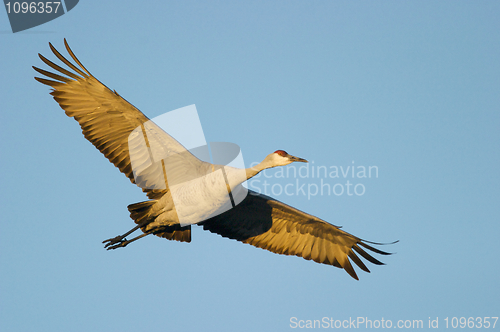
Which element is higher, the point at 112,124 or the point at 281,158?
the point at 112,124

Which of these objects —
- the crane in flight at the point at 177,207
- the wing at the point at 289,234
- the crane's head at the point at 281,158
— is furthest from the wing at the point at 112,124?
the wing at the point at 289,234

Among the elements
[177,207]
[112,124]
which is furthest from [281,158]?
[112,124]

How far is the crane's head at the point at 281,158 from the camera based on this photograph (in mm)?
9055

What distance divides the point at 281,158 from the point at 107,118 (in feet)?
11.1

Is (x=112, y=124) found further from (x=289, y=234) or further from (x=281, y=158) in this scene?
(x=289, y=234)

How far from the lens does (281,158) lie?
29.8ft

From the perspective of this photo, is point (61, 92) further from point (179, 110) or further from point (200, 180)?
point (200, 180)

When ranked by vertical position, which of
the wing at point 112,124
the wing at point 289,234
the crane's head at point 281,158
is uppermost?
the wing at point 112,124

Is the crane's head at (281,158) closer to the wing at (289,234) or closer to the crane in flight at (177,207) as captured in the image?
the crane in flight at (177,207)

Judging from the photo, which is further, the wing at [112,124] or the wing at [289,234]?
the wing at [289,234]

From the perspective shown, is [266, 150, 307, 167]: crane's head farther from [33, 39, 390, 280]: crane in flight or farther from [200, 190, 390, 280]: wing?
[200, 190, 390, 280]: wing

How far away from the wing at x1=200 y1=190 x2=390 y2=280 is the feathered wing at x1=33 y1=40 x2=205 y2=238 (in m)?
1.82

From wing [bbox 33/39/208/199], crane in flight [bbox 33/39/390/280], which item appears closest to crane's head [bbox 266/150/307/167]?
crane in flight [bbox 33/39/390/280]

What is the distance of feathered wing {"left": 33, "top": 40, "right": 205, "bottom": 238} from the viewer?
8.76 metres
